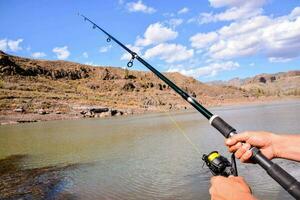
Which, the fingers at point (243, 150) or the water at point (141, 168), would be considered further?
the water at point (141, 168)

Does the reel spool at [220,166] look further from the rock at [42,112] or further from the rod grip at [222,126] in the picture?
the rock at [42,112]

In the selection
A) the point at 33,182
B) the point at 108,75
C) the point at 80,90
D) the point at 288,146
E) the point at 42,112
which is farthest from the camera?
the point at 108,75

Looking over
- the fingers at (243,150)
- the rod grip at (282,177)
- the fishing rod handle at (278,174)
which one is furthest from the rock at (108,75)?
the rod grip at (282,177)

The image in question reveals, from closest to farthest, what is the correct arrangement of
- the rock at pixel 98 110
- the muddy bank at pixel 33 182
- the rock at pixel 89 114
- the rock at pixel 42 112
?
the muddy bank at pixel 33 182
the rock at pixel 42 112
the rock at pixel 89 114
the rock at pixel 98 110

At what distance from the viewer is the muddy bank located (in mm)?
12209

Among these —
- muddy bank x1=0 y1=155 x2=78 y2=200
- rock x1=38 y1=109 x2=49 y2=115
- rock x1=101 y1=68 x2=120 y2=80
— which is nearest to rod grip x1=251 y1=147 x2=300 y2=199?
muddy bank x1=0 y1=155 x2=78 y2=200

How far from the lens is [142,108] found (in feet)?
276

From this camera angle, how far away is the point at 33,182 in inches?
555

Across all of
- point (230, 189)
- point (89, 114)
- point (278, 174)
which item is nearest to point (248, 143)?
point (278, 174)

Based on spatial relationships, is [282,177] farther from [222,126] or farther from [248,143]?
[222,126]

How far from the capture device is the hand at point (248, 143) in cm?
282

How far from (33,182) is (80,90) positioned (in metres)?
93.4

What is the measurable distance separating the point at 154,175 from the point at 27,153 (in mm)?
10954

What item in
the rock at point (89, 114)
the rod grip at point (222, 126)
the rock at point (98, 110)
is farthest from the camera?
the rock at point (98, 110)
